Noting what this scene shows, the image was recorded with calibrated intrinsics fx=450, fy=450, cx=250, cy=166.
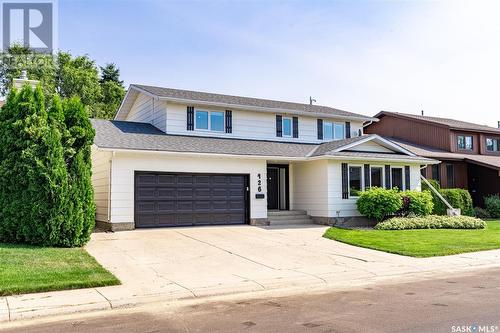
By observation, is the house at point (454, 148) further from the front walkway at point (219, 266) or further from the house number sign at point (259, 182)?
the front walkway at point (219, 266)

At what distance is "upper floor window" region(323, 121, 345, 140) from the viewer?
76.6 feet

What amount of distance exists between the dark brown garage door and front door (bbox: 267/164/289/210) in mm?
2727

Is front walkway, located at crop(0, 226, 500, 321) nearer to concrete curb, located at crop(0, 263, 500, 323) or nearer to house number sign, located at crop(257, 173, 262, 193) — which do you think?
concrete curb, located at crop(0, 263, 500, 323)

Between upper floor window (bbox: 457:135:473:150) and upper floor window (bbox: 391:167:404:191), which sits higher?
upper floor window (bbox: 457:135:473:150)

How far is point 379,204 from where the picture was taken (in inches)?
712

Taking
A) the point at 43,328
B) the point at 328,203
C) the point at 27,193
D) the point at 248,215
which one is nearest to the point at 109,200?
the point at 27,193

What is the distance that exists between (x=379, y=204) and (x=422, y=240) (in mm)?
3634

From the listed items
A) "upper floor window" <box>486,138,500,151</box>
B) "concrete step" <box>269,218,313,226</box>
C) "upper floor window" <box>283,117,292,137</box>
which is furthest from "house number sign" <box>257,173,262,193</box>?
"upper floor window" <box>486,138,500,151</box>

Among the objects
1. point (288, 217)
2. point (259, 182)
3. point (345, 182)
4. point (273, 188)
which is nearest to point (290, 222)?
point (288, 217)

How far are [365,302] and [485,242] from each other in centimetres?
928

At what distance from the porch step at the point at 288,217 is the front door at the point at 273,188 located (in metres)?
1.32

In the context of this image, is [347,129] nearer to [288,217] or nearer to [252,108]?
[252,108]

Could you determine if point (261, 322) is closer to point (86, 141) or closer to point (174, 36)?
point (86, 141)

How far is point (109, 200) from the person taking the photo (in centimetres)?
1540
